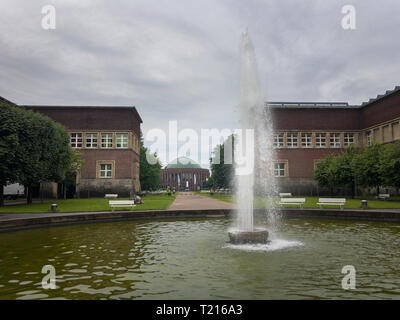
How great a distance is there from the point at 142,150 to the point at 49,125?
37210mm

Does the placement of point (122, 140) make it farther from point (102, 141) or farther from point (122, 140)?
point (102, 141)

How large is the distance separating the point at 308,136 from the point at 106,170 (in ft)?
102

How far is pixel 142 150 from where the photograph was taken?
6800cm

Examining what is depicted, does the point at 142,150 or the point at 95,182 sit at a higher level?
the point at 142,150

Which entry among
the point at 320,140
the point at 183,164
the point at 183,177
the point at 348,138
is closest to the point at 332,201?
the point at 320,140

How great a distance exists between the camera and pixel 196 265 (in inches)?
334

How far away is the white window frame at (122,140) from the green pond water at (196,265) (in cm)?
3184

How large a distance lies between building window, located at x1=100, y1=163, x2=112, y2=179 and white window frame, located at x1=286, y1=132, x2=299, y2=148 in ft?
89.1

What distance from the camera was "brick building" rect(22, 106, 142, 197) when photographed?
44.1 metres

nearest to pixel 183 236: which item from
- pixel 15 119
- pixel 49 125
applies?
pixel 15 119

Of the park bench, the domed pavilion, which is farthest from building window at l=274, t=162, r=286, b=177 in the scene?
the domed pavilion

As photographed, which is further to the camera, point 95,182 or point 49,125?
point 95,182
